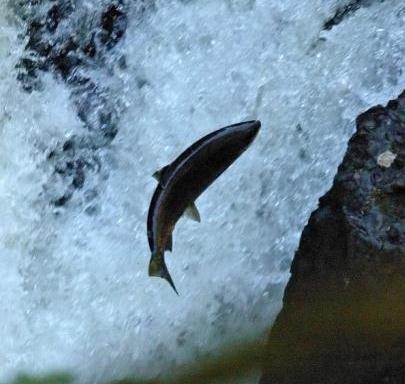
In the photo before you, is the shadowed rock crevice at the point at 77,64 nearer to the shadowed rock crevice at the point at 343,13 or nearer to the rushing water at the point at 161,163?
the rushing water at the point at 161,163

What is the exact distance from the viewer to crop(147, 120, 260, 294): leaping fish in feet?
5.45

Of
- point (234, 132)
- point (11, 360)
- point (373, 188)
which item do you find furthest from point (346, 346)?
point (11, 360)

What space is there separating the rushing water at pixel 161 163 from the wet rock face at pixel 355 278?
0.74 ft

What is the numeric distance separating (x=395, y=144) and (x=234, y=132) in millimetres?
455

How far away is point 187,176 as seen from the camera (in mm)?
1670

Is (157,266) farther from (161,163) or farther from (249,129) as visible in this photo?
(161,163)

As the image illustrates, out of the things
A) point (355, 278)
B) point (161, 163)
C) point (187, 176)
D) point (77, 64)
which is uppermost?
point (187, 176)

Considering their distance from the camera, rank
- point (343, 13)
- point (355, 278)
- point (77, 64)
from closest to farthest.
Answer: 1. point (355, 278)
2. point (343, 13)
3. point (77, 64)

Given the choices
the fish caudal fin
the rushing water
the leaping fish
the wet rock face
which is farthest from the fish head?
the rushing water

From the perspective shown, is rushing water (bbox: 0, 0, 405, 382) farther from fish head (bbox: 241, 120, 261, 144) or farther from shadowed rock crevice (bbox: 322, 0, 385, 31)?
fish head (bbox: 241, 120, 261, 144)

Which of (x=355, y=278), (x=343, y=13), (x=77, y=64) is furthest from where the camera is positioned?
(x=77, y=64)

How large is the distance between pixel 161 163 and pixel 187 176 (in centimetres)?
71

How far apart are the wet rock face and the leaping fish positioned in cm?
39

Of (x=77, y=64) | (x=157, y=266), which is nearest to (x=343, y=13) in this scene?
(x=77, y=64)
